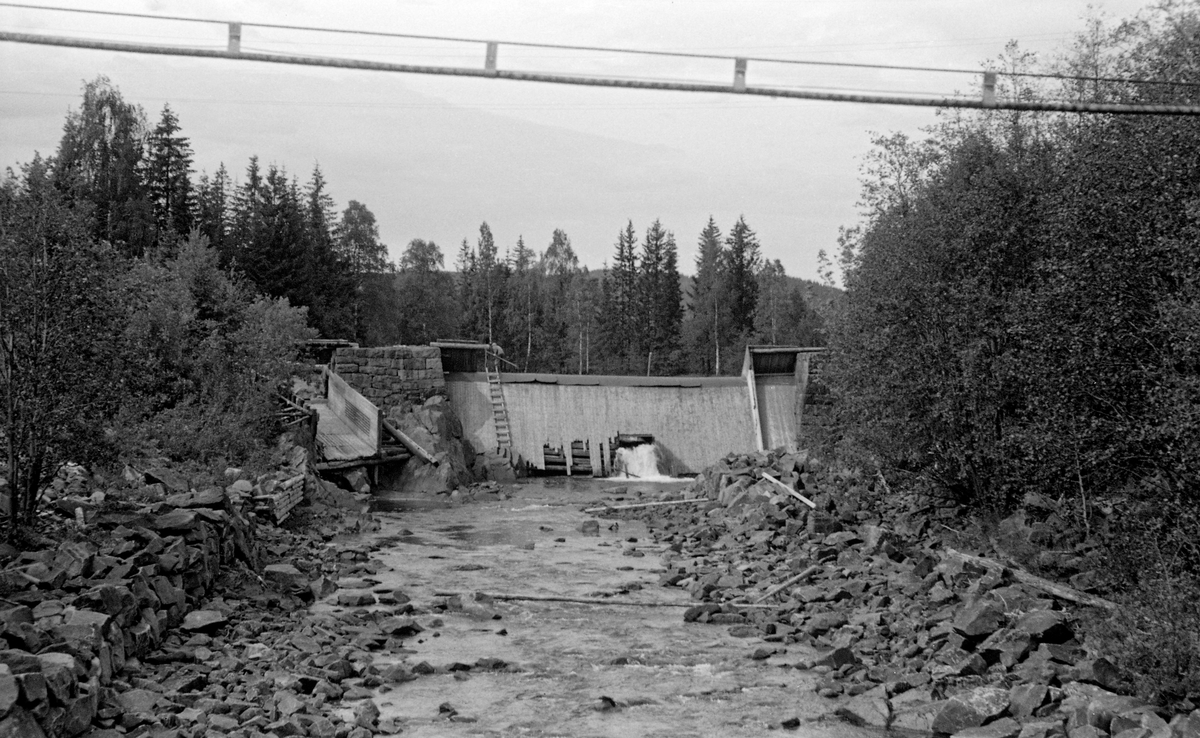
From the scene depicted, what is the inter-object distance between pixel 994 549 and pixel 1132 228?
18.8ft

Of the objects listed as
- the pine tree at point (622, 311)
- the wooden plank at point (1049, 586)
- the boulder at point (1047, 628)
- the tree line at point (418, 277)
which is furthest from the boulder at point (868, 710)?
the pine tree at point (622, 311)

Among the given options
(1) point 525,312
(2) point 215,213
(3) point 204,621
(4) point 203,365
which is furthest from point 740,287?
(3) point 204,621

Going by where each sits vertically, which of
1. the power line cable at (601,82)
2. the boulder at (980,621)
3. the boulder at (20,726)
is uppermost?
the power line cable at (601,82)

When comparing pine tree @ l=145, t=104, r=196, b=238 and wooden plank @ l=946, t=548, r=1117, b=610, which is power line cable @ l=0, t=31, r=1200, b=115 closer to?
wooden plank @ l=946, t=548, r=1117, b=610

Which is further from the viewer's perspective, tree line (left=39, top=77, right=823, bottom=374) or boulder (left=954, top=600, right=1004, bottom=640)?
tree line (left=39, top=77, right=823, bottom=374)

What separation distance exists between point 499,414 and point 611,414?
164 inches

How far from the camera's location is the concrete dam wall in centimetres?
3819

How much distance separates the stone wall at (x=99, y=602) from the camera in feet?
31.3

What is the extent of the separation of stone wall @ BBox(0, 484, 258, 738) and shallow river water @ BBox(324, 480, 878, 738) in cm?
306

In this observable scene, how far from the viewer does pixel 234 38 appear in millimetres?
9680

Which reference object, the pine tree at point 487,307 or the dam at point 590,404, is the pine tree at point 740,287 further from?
the dam at point 590,404

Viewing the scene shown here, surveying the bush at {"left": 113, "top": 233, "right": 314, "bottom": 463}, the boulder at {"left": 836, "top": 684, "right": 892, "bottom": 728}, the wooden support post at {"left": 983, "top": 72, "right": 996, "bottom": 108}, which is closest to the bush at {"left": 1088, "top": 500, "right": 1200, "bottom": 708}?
the boulder at {"left": 836, "top": 684, "right": 892, "bottom": 728}

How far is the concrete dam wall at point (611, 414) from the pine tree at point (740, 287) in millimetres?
43414

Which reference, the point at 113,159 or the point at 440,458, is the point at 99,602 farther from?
the point at 113,159
